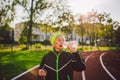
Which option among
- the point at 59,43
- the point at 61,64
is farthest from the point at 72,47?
the point at 61,64

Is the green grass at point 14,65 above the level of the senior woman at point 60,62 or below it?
below

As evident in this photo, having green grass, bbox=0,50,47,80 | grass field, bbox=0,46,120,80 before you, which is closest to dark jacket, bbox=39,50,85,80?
grass field, bbox=0,46,120,80

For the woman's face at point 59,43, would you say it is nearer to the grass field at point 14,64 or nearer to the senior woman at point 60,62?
the senior woman at point 60,62

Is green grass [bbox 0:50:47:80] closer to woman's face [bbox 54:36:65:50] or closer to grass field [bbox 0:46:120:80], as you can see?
grass field [bbox 0:46:120:80]

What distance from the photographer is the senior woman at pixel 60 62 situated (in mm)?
3963

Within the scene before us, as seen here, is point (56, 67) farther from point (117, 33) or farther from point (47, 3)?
point (117, 33)

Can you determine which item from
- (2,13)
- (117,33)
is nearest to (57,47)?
(2,13)

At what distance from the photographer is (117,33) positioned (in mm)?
79125

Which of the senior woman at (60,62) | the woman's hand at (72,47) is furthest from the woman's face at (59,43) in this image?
the woman's hand at (72,47)

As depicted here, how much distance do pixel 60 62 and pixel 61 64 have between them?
38mm

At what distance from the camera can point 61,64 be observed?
3.99m

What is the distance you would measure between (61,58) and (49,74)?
1.12ft

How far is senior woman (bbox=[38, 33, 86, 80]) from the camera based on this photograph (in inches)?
156

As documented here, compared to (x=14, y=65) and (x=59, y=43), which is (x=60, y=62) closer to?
(x=59, y=43)
